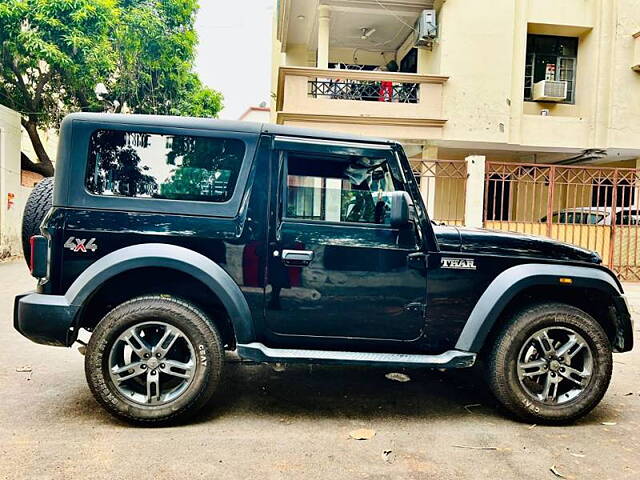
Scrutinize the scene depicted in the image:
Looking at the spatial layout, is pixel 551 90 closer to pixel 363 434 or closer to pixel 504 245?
pixel 504 245

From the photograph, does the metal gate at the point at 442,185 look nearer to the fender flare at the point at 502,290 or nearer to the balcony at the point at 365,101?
the balcony at the point at 365,101

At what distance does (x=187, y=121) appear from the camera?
3480 millimetres

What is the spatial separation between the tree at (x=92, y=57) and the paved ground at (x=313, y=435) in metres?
11.4

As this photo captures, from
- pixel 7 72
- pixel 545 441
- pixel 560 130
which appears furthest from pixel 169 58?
pixel 545 441

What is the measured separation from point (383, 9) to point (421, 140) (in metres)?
3.57

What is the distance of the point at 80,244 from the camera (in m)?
3.30

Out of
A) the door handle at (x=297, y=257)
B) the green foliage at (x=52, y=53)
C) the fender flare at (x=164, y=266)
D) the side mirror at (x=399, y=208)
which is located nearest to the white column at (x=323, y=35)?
the green foliage at (x=52, y=53)

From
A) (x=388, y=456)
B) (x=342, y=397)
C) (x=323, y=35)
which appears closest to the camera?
(x=388, y=456)

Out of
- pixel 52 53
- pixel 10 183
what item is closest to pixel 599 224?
pixel 52 53

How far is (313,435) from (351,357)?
0.56 metres

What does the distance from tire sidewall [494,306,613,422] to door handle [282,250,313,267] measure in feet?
4.86

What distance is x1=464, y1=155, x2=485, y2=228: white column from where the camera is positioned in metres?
10.5

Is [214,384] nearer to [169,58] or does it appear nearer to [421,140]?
[421,140]

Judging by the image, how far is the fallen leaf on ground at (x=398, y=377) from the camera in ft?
14.6
